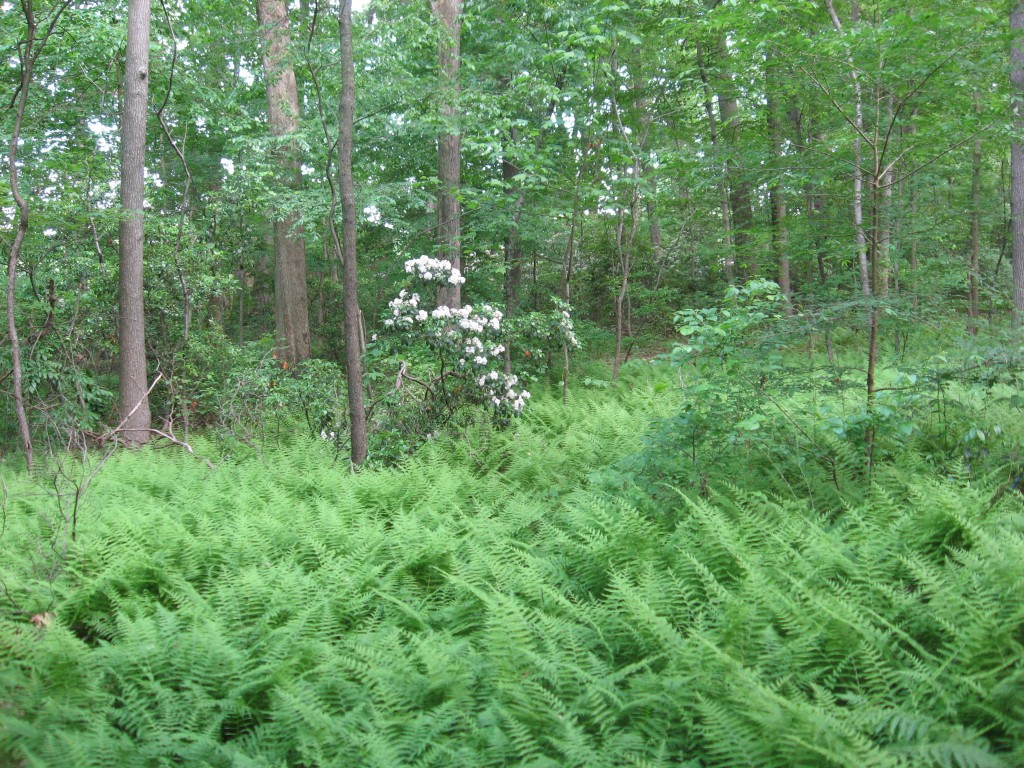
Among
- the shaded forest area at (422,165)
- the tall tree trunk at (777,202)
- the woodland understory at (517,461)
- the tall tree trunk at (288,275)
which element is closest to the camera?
the woodland understory at (517,461)

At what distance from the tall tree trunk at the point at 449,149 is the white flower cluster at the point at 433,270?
71cm

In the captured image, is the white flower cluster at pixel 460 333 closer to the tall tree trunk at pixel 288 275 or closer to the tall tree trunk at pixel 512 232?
the tall tree trunk at pixel 512 232

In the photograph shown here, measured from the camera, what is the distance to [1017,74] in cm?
865

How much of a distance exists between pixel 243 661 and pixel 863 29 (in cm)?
583

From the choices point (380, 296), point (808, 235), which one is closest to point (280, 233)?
point (380, 296)

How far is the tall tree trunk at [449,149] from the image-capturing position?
358 inches

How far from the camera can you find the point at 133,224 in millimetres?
8758

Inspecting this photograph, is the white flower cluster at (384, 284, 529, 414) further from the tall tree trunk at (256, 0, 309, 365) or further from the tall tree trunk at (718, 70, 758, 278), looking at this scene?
the tall tree trunk at (256, 0, 309, 365)

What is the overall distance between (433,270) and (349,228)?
6.32 feet

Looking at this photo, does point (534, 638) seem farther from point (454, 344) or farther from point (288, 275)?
point (288, 275)

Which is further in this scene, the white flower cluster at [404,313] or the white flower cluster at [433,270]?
the white flower cluster at [433,270]

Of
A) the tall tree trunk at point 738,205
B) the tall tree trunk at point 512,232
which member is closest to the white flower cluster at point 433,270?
the tall tree trunk at point 512,232

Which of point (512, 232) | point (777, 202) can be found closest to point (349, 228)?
point (512, 232)

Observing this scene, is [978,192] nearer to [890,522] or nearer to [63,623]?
[890,522]
